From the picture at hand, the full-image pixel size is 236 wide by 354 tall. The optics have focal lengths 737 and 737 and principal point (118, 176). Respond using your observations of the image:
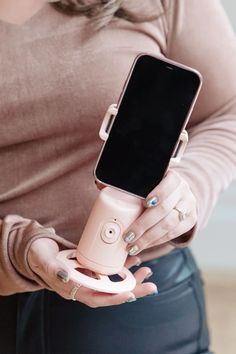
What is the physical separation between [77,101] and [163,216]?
0.17m

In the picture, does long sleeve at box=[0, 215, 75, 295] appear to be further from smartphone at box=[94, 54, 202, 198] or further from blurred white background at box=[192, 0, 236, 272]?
blurred white background at box=[192, 0, 236, 272]

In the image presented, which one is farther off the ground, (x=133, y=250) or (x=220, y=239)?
(x=133, y=250)

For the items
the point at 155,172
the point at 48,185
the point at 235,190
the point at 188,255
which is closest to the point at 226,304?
the point at 235,190

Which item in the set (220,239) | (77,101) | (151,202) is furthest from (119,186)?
(220,239)

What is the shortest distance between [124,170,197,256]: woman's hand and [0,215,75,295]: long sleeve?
0.08 meters

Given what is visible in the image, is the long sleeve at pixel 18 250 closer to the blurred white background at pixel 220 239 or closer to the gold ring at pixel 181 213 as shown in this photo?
the gold ring at pixel 181 213

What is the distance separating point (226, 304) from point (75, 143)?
35.7 inches

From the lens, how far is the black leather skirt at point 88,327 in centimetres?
A: 71

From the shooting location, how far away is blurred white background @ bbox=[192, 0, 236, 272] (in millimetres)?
1612

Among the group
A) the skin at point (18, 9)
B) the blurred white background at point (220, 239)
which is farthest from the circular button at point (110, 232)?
the blurred white background at point (220, 239)

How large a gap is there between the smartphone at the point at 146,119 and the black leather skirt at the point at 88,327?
181 millimetres

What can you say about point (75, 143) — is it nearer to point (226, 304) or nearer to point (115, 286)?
point (115, 286)

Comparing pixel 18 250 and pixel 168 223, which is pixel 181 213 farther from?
pixel 18 250

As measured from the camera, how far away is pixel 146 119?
583 mm
